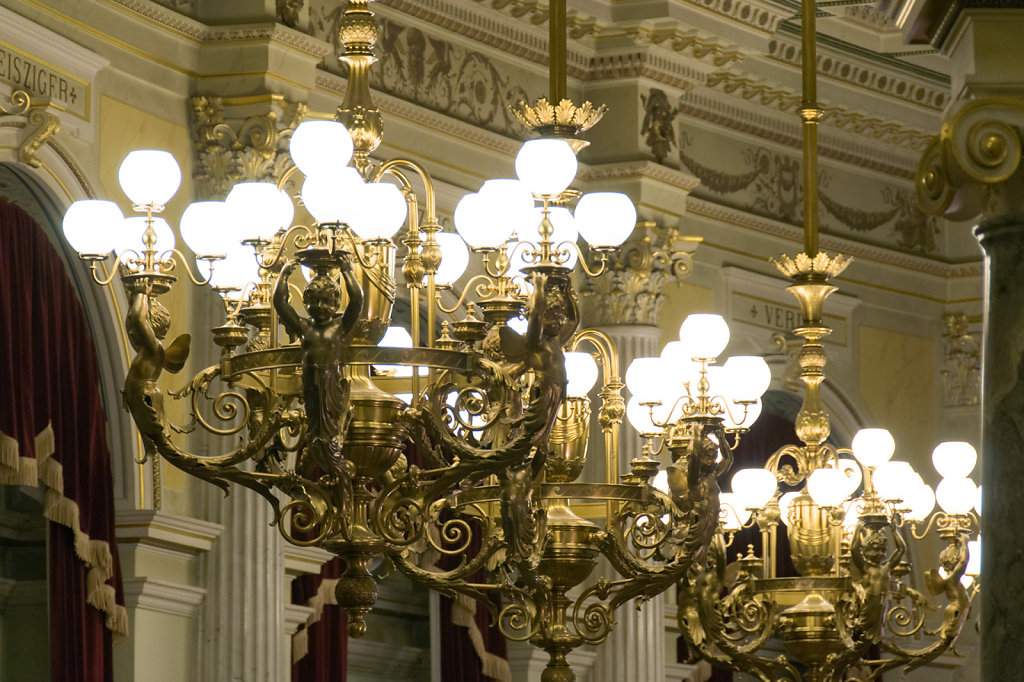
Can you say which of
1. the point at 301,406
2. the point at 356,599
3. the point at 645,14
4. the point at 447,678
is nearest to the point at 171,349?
the point at 301,406

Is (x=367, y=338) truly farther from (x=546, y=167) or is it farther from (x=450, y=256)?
(x=450, y=256)

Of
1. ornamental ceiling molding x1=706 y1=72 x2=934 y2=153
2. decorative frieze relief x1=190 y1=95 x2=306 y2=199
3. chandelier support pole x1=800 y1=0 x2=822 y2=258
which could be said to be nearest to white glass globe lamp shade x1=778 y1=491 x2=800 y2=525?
chandelier support pole x1=800 y1=0 x2=822 y2=258

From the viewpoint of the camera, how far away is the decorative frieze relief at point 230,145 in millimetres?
8773

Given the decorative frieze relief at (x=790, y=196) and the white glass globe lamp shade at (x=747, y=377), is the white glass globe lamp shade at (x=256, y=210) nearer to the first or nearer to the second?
the white glass globe lamp shade at (x=747, y=377)

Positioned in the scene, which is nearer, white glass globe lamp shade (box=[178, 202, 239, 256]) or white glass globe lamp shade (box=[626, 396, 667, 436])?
white glass globe lamp shade (box=[178, 202, 239, 256])

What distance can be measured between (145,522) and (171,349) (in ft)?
8.84

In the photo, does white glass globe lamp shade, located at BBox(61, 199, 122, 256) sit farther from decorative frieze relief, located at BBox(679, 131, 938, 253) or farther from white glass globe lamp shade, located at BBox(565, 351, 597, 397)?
decorative frieze relief, located at BBox(679, 131, 938, 253)

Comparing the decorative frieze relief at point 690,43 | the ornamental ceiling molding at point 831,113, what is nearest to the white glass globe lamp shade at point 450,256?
the decorative frieze relief at point 690,43

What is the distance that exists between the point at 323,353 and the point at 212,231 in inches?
23.4

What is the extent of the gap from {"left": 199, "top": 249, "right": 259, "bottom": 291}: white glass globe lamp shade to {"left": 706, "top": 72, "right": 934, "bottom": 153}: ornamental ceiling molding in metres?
6.09

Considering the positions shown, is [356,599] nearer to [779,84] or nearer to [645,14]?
[645,14]

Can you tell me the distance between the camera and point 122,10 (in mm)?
8453

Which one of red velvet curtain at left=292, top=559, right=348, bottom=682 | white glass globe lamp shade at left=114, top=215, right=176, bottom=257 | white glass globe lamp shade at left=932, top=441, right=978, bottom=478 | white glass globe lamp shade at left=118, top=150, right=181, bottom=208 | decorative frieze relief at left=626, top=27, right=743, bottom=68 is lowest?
red velvet curtain at left=292, top=559, right=348, bottom=682

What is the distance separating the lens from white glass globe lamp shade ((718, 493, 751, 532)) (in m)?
8.37
